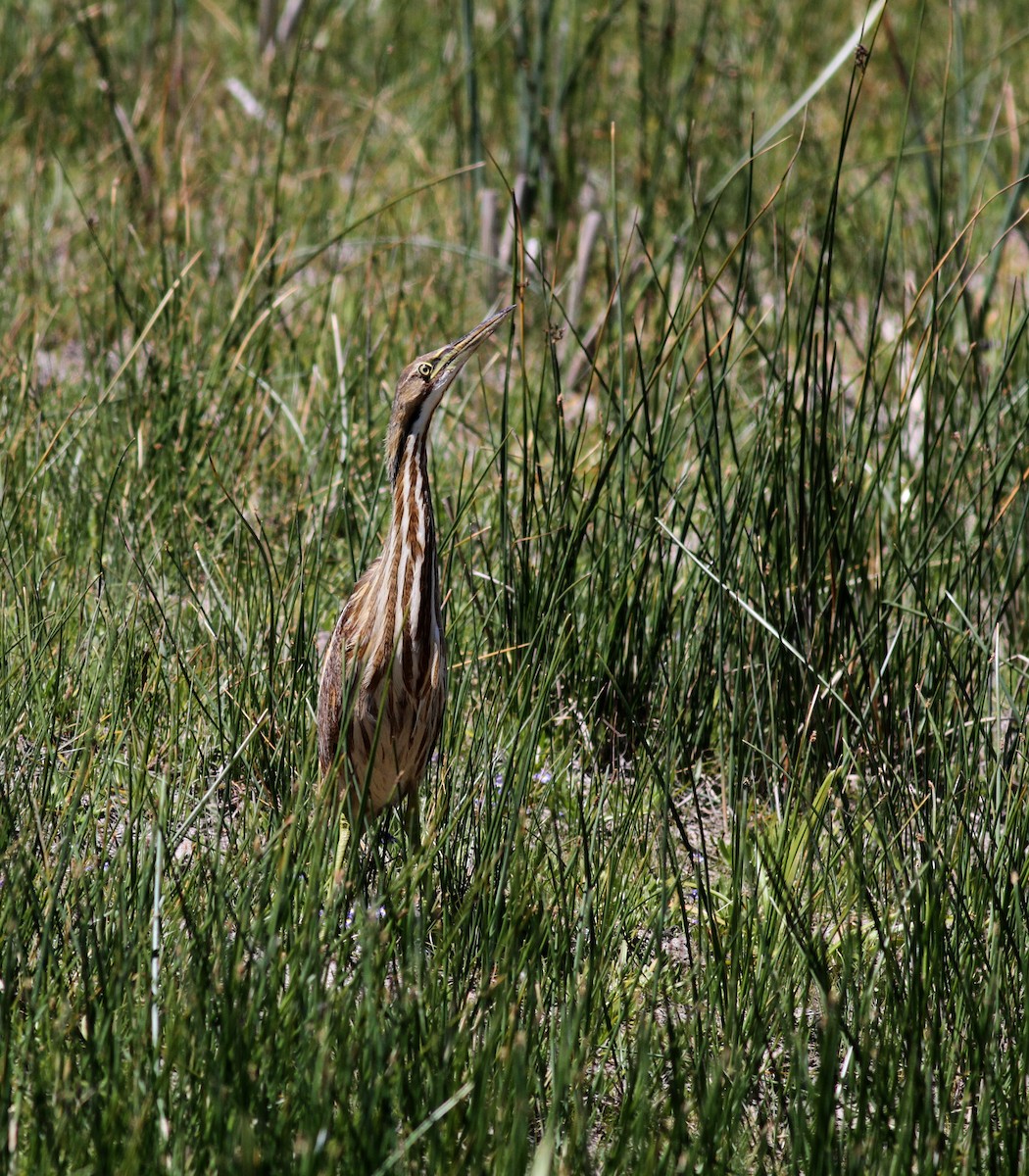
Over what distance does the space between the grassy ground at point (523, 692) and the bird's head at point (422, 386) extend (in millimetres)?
220

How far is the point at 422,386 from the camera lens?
278cm

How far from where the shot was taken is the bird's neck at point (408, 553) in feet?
9.11

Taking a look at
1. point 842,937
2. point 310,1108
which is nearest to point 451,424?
point 842,937

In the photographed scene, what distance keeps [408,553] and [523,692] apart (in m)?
0.33

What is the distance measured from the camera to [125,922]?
2217mm

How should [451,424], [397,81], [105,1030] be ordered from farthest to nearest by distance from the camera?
1. [397,81]
2. [451,424]
3. [105,1030]

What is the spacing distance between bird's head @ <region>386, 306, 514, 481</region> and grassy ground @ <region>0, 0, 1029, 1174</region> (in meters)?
0.22

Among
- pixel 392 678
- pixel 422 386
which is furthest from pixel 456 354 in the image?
pixel 392 678

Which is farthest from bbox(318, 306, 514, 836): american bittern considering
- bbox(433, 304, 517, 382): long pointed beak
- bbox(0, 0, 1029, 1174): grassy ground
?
bbox(0, 0, 1029, 1174): grassy ground

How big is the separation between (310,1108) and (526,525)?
156 cm

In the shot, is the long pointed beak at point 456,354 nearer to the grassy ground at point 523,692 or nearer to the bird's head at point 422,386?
the bird's head at point 422,386

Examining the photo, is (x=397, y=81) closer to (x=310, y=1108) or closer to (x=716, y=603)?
(x=716, y=603)

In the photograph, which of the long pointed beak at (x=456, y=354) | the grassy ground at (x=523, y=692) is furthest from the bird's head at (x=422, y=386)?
the grassy ground at (x=523, y=692)

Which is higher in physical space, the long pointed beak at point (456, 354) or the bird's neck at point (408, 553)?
the long pointed beak at point (456, 354)
